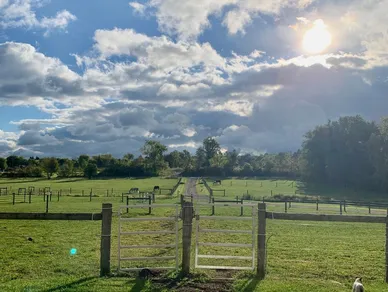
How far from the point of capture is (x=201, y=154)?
18012 cm

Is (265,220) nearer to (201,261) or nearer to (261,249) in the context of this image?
(261,249)

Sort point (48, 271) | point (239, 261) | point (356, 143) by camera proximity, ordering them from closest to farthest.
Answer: point (48, 271), point (239, 261), point (356, 143)

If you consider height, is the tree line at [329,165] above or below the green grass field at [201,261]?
above

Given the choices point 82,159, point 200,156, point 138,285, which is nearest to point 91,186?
point 138,285

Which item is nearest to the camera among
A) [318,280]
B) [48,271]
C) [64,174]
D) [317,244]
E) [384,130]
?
[318,280]

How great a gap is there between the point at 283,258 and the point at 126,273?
16.0ft

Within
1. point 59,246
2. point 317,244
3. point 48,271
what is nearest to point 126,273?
point 48,271

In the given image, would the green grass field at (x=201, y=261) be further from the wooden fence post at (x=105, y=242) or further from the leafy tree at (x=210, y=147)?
the leafy tree at (x=210, y=147)

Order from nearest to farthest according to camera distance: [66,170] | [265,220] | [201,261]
Answer: [265,220] < [201,261] < [66,170]

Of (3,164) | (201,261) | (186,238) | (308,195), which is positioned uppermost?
(3,164)

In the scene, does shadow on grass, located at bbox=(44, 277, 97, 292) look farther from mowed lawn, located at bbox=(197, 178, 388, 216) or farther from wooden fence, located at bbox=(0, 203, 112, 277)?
mowed lawn, located at bbox=(197, 178, 388, 216)

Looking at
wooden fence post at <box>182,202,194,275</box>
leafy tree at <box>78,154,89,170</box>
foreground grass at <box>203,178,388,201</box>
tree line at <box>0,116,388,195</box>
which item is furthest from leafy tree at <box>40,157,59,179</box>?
wooden fence post at <box>182,202,194,275</box>

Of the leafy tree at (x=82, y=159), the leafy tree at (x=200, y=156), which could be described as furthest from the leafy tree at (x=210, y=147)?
the leafy tree at (x=82, y=159)

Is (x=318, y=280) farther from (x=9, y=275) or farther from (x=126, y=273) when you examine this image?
(x=9, y=275)
